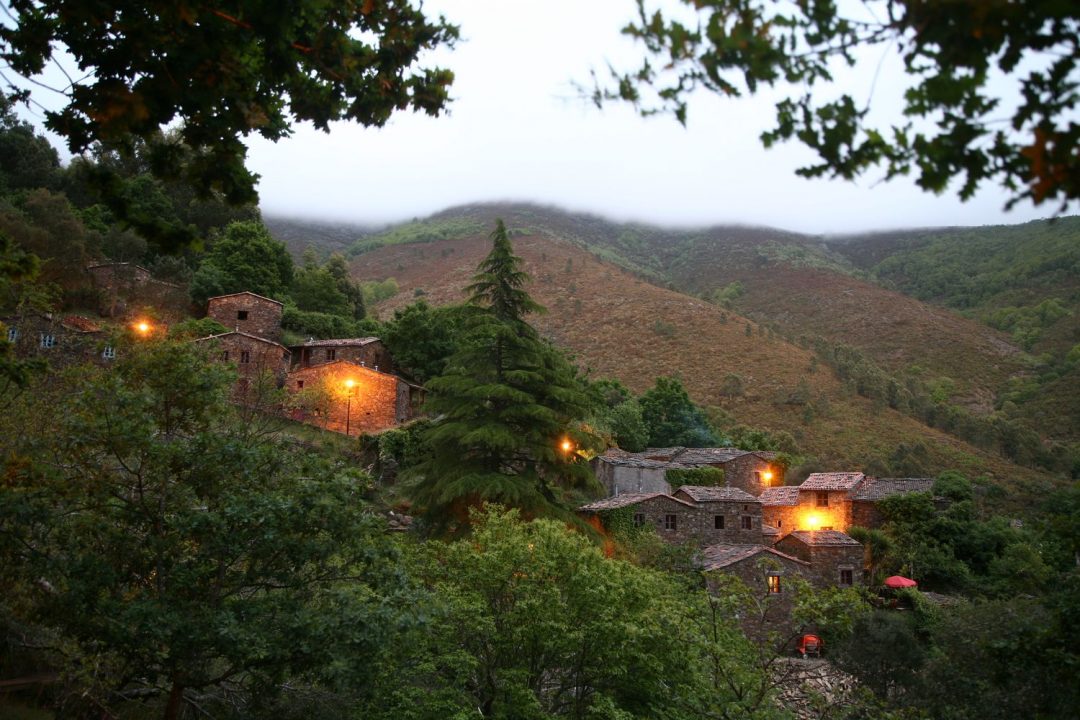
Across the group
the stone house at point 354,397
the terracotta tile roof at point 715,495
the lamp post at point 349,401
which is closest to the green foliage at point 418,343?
the stone house at point 354,397

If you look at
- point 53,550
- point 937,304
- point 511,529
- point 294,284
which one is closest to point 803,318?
point 937,304

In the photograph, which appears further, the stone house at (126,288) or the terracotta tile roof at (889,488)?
the terracotta tile roof at (889,488)

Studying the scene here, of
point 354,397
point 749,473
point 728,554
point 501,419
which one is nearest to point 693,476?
point 749,473

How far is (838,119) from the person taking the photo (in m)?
3.00

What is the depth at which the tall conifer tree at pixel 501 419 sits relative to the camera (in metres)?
15.8

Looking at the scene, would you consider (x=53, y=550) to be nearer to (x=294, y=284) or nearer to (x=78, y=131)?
(x=78, y=131)

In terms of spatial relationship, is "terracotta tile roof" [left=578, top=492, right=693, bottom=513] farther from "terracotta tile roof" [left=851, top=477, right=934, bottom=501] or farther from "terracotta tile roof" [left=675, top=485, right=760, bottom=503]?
"terracotta tile roof" [left=851, top=477, right=934, bottom=501]

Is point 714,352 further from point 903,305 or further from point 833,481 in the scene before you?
point 903,305

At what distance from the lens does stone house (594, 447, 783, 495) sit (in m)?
30.9

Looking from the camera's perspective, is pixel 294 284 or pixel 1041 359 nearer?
pixel 294 284

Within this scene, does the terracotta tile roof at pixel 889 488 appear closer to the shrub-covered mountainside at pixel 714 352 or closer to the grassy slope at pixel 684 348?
the shrub-covered mountainside at pixel 714 352

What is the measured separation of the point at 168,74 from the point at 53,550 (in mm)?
6293

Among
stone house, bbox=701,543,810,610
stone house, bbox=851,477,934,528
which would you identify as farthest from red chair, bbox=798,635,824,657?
stone house, bbox=851,477,934,528

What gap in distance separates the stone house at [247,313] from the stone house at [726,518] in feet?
61.0
